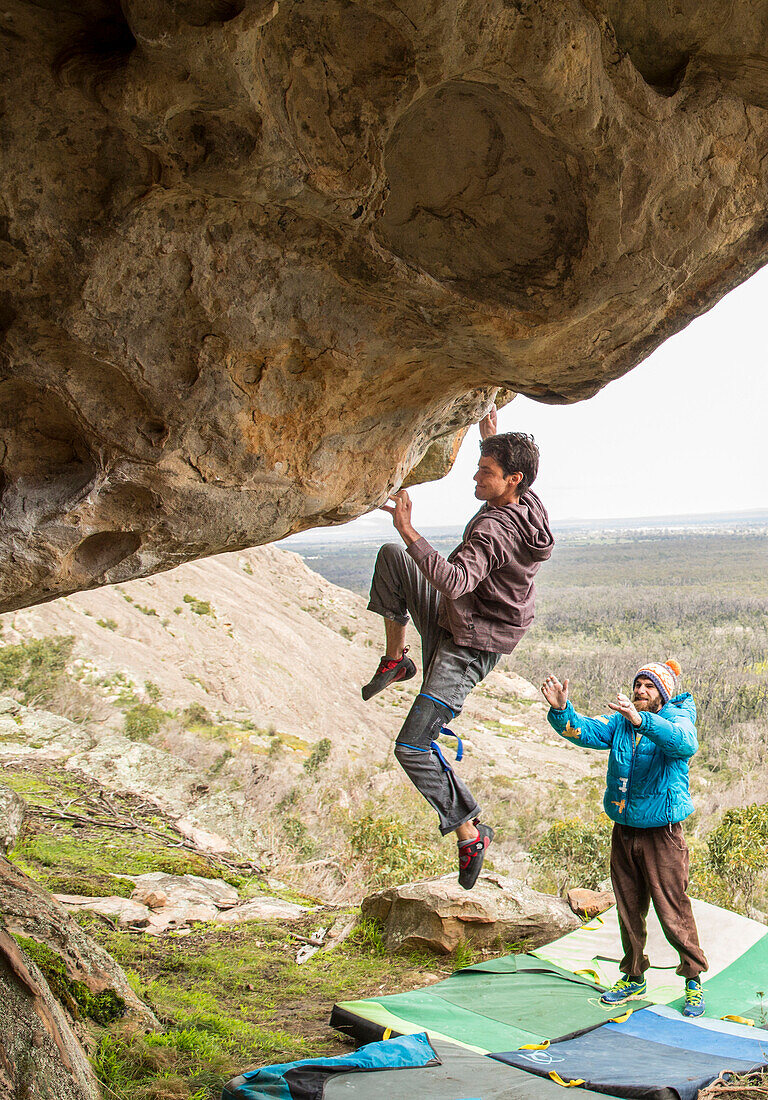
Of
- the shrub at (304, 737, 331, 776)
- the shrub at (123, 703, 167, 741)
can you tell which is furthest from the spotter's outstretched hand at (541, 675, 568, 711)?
the shrub at (304, 737, 331, 776)

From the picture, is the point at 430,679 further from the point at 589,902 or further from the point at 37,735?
the point at 37,735

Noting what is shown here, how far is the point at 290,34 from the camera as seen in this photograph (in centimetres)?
265

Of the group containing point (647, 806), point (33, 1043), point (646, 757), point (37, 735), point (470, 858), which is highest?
point (646, 757)

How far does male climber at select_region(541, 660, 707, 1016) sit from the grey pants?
29.7 inches

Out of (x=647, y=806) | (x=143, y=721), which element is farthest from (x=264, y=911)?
(x=143, y=721)

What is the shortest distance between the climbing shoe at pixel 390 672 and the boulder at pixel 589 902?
177 inches

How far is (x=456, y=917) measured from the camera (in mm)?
7316

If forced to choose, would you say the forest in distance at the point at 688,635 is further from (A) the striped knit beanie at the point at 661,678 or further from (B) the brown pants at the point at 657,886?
(A) the striped knit beanie at the point at 661,678

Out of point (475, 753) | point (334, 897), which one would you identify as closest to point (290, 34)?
point (334, 897)

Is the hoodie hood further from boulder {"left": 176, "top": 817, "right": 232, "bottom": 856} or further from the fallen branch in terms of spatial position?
boulder {"left": 176, "top": 817, "right": 232, "bottom": 856}

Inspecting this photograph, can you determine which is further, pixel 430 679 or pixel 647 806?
pixel 647 806

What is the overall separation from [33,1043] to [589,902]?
6362 millimetres

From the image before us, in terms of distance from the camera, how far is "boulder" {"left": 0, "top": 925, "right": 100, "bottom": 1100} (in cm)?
313

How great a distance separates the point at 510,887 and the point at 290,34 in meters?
7.54
